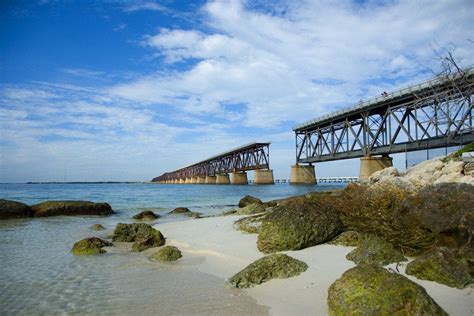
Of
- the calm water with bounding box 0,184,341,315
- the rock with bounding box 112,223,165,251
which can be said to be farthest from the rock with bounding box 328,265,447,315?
the rock with bounding box 112,223,165,251

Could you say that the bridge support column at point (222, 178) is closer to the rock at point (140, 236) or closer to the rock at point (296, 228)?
the rock at point (140, 236)

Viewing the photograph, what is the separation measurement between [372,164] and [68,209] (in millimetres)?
54096

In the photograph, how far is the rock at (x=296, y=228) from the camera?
717 centimetres

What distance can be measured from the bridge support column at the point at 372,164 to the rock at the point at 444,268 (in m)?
58.8

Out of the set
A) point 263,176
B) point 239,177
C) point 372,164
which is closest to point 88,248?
point 372,164

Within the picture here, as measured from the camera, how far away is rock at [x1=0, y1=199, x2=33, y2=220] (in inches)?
677

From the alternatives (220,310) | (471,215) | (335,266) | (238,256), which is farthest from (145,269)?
(471,215)

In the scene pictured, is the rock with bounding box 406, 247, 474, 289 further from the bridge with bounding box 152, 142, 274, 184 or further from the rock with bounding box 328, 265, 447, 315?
the bridge with bounding box 152, 142, 274, 184

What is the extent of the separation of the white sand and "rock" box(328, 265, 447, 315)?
421mm

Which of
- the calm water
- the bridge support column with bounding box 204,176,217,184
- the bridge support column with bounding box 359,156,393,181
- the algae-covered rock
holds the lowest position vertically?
the calm water

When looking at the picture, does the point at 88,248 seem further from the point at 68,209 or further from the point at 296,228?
the point at 68,209

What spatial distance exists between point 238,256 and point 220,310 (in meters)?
3.01

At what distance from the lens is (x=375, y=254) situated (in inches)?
231

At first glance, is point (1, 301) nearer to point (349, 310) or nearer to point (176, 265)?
point (176, 265)
